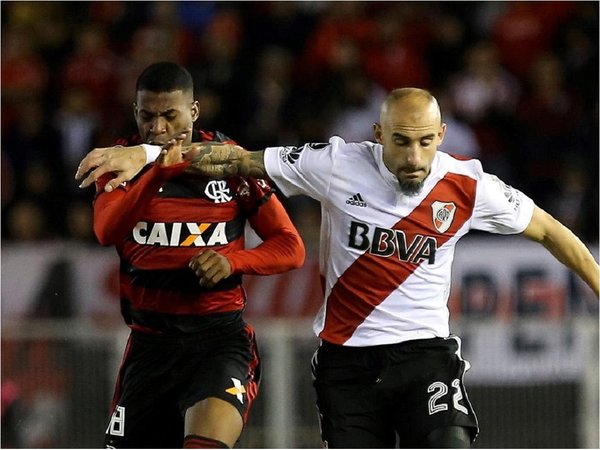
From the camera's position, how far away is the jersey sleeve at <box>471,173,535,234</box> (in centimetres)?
652

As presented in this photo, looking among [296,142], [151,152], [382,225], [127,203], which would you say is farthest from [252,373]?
[296,142]

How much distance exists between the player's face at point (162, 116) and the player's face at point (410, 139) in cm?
97

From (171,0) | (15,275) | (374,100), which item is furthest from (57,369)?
(171,0)

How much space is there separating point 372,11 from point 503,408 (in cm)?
469

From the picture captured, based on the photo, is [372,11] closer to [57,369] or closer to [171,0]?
[171,0]

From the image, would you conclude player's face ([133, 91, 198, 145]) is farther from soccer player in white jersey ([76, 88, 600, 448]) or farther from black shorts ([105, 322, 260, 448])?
black shorts ([105, 322, 260, 448])

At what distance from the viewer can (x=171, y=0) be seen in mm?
14008

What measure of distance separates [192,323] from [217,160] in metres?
0.82

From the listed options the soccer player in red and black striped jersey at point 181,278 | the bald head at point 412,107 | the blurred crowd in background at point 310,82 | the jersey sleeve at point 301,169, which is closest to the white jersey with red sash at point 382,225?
the jersey sleeve at point 301,169

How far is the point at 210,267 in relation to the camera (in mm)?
6391

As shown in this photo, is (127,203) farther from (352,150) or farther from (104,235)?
(352,150)

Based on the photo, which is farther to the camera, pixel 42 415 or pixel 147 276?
pixel 42 415

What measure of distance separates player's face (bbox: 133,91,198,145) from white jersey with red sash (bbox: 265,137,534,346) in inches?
18.6

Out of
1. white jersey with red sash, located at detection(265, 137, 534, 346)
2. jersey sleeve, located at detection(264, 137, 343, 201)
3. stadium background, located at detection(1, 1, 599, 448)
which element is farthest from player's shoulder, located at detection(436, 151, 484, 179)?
stadium background, located at detection(1, 1, 599, 448)
